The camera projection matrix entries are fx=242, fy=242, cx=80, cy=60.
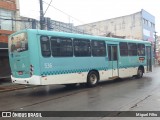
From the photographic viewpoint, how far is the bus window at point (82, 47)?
13.3m

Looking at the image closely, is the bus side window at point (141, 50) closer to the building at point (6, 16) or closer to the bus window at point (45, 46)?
the bus window at point (45, 46)

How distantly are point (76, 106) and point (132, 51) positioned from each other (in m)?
10.6

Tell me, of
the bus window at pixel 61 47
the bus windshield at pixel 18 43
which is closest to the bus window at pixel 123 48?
the bus window at pixel 61 47

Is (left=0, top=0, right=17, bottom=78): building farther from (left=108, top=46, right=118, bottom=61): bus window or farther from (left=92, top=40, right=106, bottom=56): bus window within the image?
(left=108, top=46, right=118, bottom=61): bus window

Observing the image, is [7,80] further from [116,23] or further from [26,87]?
[116,23]

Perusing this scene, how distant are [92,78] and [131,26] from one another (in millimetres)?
41315

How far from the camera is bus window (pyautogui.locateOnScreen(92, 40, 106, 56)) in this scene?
14.5 meters

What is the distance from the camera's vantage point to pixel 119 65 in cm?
1653

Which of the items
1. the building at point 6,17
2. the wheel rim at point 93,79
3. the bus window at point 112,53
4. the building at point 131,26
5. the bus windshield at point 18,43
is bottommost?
the wheel rim at point 93,79

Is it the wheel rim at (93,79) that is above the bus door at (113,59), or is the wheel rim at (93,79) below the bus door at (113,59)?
below

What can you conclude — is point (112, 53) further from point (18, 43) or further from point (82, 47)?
point (18, 43)

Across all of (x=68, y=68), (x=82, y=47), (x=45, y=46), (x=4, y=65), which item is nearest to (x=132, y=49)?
(x=82, y=47)

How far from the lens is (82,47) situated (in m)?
13.7

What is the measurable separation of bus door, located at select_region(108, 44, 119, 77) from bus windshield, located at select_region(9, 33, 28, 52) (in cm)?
619
